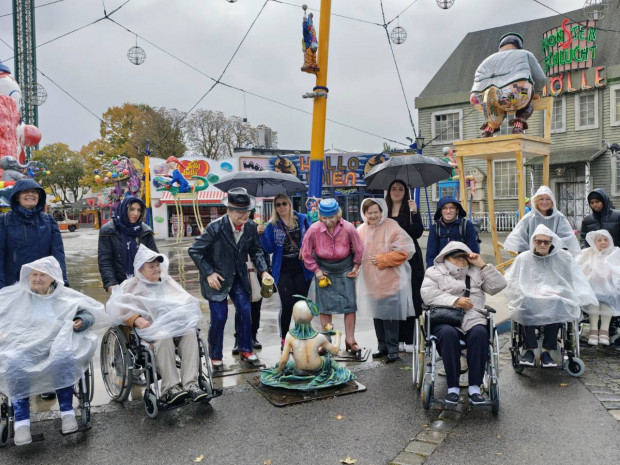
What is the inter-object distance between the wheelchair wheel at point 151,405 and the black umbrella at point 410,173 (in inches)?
132

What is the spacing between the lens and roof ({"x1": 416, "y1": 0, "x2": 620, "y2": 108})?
76.0 feet

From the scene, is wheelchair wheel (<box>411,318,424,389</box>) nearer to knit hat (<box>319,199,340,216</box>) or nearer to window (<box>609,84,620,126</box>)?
knit hat (<box>319,199,340,216</box>)

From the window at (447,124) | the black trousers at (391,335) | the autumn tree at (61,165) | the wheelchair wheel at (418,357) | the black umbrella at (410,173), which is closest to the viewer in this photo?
the wheelchair wheel at (418,357)

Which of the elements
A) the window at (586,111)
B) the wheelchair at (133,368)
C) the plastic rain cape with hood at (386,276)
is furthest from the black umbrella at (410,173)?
the window at (586,111)

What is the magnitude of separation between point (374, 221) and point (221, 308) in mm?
1746

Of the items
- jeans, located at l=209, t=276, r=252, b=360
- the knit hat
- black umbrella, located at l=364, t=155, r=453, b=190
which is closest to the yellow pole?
black umbrella, located at l=364, t=155, r=453, b=190

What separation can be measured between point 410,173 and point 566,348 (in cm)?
260

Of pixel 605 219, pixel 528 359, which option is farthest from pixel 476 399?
pixel 605 219

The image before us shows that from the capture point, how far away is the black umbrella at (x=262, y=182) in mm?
7120

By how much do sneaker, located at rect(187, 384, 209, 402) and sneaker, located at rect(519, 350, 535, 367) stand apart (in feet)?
9.49

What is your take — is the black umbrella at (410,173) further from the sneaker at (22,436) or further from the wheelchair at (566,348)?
the sneaker at (22,436)

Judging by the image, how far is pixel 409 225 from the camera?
545 cm

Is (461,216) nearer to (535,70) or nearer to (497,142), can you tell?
(497,142)

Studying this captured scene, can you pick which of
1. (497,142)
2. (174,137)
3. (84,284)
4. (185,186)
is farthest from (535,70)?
(174,137)
